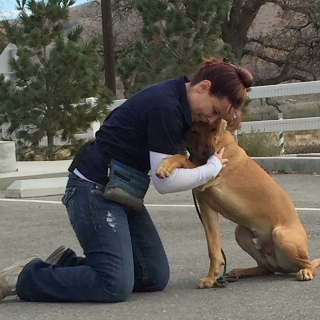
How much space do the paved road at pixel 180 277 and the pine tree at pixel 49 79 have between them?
5298 mm

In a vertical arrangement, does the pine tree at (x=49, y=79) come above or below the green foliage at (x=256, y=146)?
above

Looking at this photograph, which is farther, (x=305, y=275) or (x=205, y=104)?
(x=305, y=275)

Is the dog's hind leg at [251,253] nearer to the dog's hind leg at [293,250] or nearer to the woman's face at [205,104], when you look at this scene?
the dog's hind leg at [293,250]

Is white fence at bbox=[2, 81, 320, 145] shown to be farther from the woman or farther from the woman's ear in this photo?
the woman's ear

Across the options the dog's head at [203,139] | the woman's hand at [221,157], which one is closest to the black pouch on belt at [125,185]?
the dog's head at [203,139]

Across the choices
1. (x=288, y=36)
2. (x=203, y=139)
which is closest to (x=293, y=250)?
(x=203, y=139)

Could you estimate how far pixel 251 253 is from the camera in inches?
212

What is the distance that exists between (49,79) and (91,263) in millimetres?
10683

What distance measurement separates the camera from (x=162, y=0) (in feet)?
57.0

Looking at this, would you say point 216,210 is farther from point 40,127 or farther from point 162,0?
point 162,0

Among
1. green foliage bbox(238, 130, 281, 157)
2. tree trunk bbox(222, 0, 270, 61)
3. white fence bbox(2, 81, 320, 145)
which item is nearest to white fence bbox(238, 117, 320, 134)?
white fence bbox(2, 81, 320, 145)

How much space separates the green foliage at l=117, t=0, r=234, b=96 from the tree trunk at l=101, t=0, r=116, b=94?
5.79 metres

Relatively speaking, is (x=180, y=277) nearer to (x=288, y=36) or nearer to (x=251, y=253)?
(x=251, y=253)

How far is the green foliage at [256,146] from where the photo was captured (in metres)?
13.1
